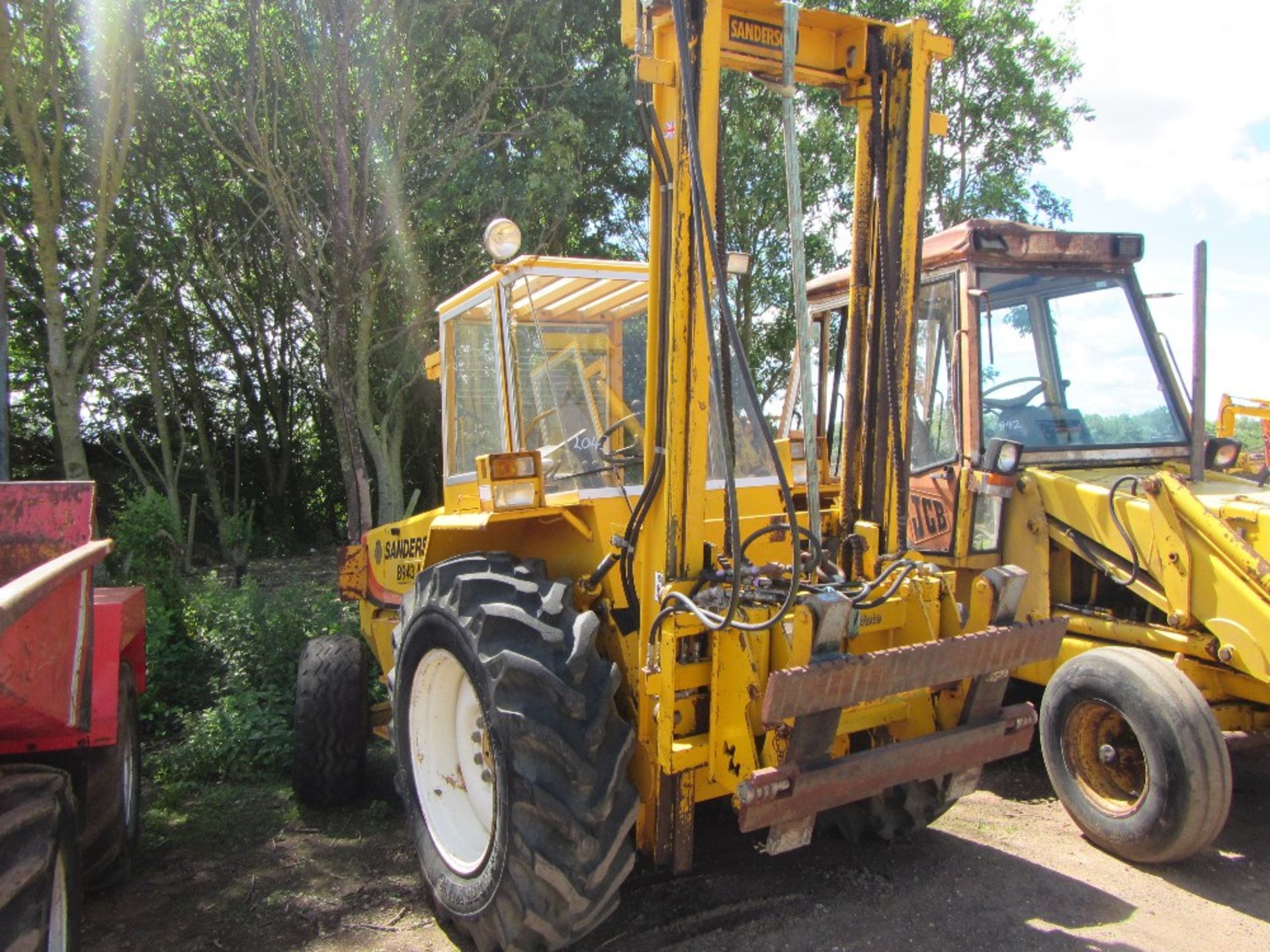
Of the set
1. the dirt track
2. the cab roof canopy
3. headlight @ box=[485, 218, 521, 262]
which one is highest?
the cab roof canopy

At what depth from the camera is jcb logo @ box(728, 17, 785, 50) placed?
3.13 meters

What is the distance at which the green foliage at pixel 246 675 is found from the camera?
5.42m

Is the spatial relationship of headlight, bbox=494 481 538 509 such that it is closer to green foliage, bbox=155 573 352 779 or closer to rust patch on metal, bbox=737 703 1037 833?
rust patch on metal, bbox=737 703 1037 833

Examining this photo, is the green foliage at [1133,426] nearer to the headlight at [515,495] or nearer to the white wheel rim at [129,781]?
the headlight at [515,495]

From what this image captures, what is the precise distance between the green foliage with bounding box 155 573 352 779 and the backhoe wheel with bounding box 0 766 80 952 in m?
2.76

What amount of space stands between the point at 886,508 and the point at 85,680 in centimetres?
280

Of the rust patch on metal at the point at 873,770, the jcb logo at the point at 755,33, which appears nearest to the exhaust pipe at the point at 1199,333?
the rust patch on metal at the point at 873,770

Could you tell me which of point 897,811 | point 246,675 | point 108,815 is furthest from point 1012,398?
point 246,675

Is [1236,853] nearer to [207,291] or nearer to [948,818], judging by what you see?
[948,818]

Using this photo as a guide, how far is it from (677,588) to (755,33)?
1.86 m

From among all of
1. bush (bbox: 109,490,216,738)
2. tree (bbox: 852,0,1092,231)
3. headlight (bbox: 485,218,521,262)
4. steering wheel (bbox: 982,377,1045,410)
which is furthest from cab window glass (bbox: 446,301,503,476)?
tree (bbox: 852,0,1092,231)

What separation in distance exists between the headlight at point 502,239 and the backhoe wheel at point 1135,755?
120 inches

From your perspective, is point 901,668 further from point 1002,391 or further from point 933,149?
point 933,149

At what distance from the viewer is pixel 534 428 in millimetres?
3811
